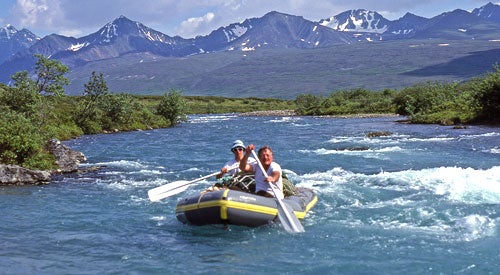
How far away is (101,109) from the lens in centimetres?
5572

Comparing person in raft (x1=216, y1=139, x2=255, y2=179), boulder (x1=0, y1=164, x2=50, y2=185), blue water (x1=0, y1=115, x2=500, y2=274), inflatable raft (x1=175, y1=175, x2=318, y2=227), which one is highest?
person in raft (x1=216, y1=139, x2=255, y2=179)

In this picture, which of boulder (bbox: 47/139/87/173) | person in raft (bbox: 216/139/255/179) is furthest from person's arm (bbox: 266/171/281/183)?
boulder (bbox: 47/139/87/173)

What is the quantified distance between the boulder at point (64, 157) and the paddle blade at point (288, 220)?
46.0 feet

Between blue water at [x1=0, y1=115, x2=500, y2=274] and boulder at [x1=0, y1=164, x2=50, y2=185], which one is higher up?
boulder at [x1=0, y1=164, x2=50, y2=185]

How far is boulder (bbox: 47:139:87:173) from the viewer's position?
2344cm

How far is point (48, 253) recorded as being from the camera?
435 inches

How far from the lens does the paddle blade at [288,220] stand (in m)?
12.1

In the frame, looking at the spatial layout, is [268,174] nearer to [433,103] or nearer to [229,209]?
[229,209]

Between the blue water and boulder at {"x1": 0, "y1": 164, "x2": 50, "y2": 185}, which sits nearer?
the blue water

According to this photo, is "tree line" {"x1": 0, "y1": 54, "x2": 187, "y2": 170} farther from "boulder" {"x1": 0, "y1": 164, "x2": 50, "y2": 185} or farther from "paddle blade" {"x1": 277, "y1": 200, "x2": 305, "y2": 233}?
"paddle blade" {"x1": 277, "y1": 200, "x2": 305, "y2": 233}

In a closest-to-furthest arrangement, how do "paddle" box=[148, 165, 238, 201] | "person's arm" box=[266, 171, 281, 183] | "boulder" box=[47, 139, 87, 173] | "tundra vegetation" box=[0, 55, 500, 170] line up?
"person's arm" box=[266, 171, 281, 183] → "paddle" box=[148, 165, 238, 201] → "tundra vegetation" box=[0, 55, 500, 170] → "boulder" box=[47, 139, 87, 173]

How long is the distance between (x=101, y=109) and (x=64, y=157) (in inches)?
1248

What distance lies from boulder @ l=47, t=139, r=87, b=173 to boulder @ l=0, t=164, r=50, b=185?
2.63 meters

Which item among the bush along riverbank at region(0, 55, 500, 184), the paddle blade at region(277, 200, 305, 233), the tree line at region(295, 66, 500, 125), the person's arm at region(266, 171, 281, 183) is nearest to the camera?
the paddle blade at region(277, 200, 305, 233)
